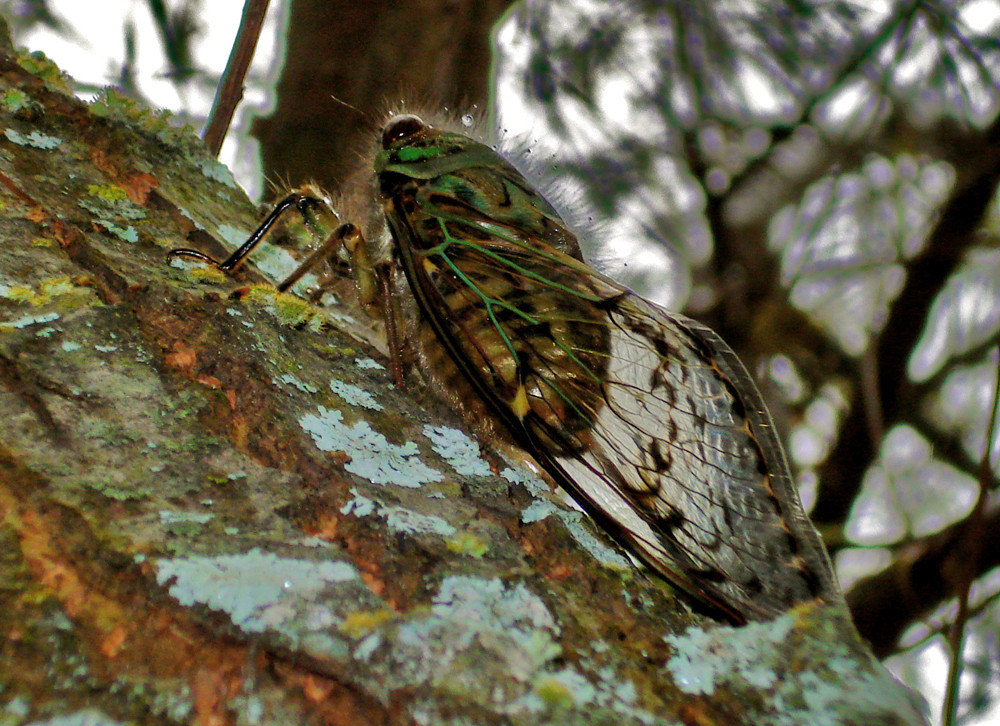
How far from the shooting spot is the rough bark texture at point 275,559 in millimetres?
482

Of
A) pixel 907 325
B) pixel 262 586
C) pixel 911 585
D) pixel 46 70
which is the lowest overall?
pixel 262 586

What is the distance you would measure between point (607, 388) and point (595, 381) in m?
0.02

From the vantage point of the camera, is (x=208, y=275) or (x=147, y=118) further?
(x=147, y=118)

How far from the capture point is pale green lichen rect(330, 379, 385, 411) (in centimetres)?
82

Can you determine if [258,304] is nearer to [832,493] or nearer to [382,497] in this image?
[382,497]

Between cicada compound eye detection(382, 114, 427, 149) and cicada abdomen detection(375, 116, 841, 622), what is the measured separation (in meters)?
0.10

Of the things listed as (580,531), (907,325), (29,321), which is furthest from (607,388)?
(907,325)

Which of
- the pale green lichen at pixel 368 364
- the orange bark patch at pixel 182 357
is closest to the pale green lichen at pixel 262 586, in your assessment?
the orange bark patch at pixel 182 357

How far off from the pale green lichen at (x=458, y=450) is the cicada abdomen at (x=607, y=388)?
52mm

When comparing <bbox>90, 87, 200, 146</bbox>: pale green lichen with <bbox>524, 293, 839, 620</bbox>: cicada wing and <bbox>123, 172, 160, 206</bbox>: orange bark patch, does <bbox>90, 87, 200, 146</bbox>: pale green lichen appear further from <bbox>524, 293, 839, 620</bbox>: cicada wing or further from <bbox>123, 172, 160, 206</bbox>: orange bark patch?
<bbox>524, 293, 839, 620</bbox>: cicada wing

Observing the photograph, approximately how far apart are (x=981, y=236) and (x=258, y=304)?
197cm

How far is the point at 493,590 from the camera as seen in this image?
0.58 metres

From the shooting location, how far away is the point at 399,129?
1.29 meters

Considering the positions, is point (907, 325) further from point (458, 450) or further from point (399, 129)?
point (458, 450)
